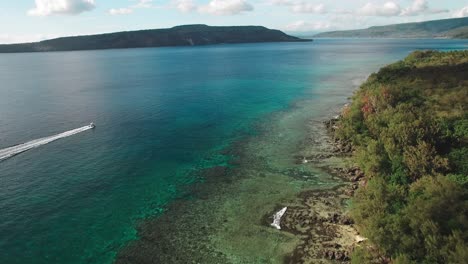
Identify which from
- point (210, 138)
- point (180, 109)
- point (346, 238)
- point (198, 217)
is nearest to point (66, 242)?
point (198, 217)

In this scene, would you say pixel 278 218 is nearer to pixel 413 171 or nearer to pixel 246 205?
pixel 246 205

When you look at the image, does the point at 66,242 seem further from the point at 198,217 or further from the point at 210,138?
the point at 210,138

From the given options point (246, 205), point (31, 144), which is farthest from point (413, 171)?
point (31, 144)

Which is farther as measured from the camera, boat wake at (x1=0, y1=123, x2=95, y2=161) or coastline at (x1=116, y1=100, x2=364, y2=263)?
boat wake at (x1=0, y1=123, x2=95, y2=161)

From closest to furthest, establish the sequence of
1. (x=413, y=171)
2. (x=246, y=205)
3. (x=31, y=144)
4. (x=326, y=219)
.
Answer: (x=413, y=171) < (x=326, y=219) < (x=246, y=205) < (x=31, y=144)

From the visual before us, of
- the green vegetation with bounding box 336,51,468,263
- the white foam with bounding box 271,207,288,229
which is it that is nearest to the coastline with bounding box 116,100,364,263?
the white foam with bounding box 271,207,288,229

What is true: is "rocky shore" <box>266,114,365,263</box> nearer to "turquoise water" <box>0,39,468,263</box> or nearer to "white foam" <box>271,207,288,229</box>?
"white foam" <box>271,207,288,229</box>
